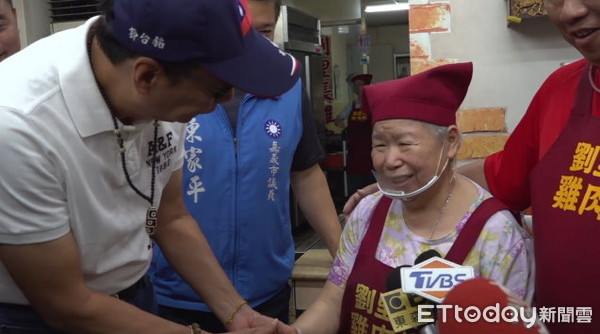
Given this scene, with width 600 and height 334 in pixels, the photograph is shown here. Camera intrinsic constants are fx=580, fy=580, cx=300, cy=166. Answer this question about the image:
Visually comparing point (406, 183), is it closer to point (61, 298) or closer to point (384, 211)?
point (384, 211)

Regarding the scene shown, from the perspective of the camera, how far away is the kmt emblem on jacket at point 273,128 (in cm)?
186

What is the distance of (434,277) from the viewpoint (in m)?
1.33

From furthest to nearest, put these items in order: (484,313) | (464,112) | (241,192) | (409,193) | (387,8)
Answer: (387,8) < (464,112) < (241,192) < (409,193) < (484,313)

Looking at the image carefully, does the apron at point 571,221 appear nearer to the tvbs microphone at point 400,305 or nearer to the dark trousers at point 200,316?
the tvbs microphone at point 400,305

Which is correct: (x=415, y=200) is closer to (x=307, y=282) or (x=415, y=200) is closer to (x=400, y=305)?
(x=400, y=305)

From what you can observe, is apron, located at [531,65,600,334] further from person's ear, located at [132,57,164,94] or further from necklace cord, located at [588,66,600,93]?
person's ear, located at [132,57,164,94]

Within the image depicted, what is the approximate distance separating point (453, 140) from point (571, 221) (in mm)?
365

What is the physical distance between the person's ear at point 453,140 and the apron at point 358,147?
4.16m

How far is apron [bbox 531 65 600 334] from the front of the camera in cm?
130

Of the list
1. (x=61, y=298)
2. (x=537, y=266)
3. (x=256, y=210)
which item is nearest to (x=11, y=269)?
(x=61, y=298)

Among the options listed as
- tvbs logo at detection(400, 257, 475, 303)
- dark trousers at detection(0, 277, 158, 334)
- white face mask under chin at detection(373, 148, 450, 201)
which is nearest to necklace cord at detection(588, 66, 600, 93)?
white face mask under chin at detection(373, 148, 450, 201)

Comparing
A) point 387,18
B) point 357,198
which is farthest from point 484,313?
point 387,18

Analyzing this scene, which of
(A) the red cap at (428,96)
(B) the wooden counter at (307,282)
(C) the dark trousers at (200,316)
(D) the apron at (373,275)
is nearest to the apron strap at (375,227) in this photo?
(D) the apron at (373,275)

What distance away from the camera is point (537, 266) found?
141 cm
